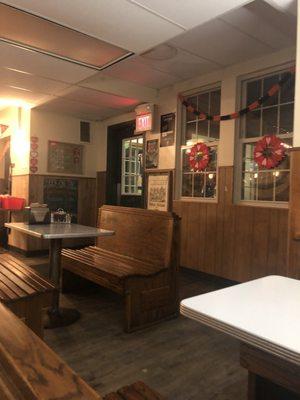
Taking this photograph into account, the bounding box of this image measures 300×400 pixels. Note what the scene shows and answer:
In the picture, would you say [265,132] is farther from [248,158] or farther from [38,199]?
[38,199]

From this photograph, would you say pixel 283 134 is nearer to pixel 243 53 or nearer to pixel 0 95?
pixel 243 53

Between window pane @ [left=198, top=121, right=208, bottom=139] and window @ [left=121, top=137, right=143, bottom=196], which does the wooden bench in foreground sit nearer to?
window pane @ [left=198, top=121, right=208, bottom=139]

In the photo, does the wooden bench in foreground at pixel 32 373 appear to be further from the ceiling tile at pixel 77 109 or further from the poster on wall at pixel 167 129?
the ceiling tile at pixel 77 109

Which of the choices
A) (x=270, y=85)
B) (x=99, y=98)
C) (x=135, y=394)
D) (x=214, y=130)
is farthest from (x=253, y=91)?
(x=135, y=394)

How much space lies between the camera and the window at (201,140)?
4645 mm

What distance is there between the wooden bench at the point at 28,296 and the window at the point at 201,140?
2.87 metres

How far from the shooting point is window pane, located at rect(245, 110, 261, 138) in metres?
4.17

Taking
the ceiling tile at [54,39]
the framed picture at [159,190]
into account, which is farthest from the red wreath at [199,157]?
the ceiling tile at [54,39]

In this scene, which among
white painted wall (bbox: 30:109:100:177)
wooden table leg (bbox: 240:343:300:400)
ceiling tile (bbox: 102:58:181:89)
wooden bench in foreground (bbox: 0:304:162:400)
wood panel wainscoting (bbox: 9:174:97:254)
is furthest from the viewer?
white painted wall (bbox: 30:109:100:177)

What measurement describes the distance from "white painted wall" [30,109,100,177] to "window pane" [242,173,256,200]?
3398mm

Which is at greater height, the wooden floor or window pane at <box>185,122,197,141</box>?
window pane at <box>185,122,197,141</box>

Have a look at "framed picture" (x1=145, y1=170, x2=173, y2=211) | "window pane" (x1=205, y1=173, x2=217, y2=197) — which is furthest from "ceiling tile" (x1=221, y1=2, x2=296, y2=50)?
"framed picture" (x1=145, y1=170, x2=173, y2=211)

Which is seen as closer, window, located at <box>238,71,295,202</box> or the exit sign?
window, located at <box>238,71,295,202</box>

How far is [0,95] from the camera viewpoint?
533 centimetres
